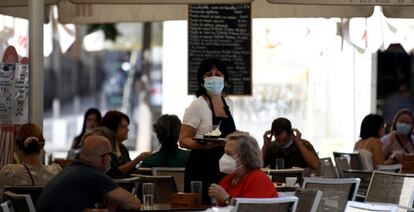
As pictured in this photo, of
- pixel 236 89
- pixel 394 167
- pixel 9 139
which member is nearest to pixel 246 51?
pixel 236 89

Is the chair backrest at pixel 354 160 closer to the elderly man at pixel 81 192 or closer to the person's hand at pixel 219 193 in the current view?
the person's hand at pixel 219 193

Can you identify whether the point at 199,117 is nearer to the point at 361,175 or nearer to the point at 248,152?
the point at 248,152

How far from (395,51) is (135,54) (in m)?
24.2

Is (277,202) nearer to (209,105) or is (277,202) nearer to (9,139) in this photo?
(209,105)

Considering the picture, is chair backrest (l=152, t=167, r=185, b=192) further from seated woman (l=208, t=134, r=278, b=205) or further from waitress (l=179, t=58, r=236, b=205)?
seated woman (l=208, t=134, r=278, b=205)

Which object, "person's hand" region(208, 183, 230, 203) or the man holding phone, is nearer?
"person's hand" region(208, 183, 230, 203)

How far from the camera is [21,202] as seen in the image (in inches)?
292

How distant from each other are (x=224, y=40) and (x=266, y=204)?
24.3 ft

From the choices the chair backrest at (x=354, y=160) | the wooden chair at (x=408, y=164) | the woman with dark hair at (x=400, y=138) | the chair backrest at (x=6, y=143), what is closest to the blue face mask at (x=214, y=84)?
the chair backrest at (x=6, y=143)

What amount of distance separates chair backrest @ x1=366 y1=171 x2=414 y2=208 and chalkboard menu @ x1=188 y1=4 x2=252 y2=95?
14.6ft

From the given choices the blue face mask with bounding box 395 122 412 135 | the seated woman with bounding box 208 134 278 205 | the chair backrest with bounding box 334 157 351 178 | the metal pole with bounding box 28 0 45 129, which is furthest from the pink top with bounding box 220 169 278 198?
the blue face mask with bounding box 395 122 412 135

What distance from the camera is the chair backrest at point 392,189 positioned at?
9.27 meters

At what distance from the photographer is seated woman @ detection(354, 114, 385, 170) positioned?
12688 mm

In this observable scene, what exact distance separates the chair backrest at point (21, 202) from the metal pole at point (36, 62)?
5.79ft
